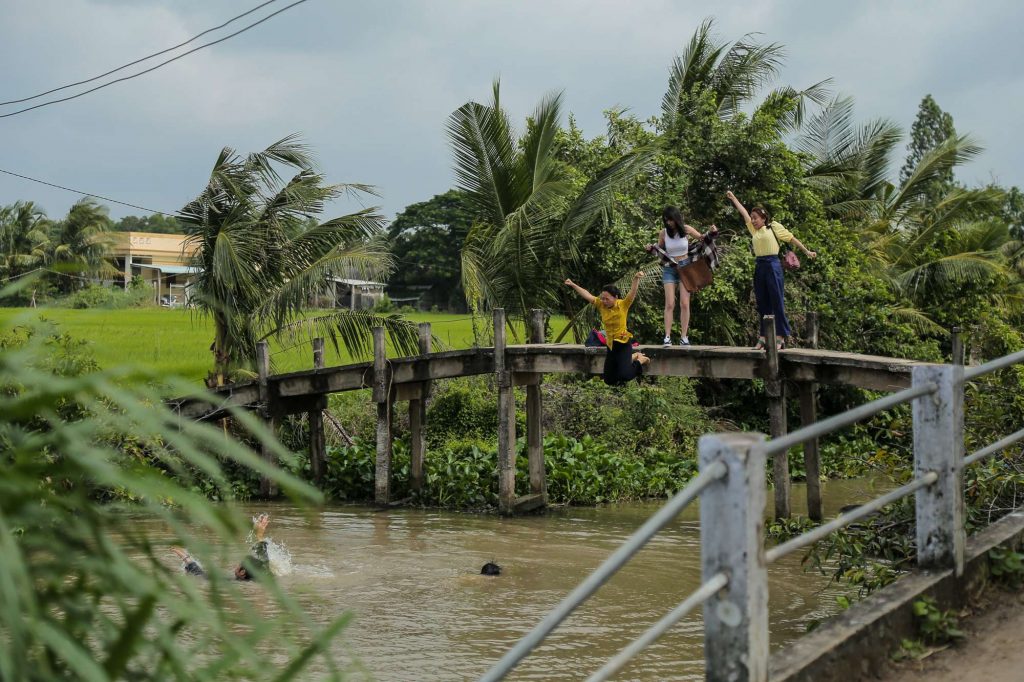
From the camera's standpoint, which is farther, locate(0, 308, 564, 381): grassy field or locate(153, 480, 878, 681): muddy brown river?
locate(0, 308, 564, 381): grassy field

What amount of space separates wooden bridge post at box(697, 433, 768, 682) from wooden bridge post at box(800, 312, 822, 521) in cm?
1203

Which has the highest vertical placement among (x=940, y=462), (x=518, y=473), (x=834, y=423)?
(x=834, y=423)

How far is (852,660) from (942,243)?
2395cm

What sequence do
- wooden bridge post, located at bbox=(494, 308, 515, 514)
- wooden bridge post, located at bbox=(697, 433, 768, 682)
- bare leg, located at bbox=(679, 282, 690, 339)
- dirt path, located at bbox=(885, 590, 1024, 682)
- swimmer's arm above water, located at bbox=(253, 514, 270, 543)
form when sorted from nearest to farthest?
wooden bridge post, located at bbox=(697, 433, 768, 682), dirt path, located at bbox=(885, 590, 1024, 682), swimmer's arm above water, located at bbox=(253, 514, 270, 543), bare leg, located at bbox=(679, 282, 690, 339), wooden bridge post, located at bbox=(494, 308, 515, 514)

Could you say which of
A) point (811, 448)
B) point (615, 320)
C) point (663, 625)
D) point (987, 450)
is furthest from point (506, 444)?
point (663, 625)

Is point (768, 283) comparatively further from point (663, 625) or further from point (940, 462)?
point (663, 625)

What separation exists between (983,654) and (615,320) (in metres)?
8.85

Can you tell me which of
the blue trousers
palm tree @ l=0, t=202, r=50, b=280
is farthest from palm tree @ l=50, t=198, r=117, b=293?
the blue trousers

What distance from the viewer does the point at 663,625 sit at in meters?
2.83

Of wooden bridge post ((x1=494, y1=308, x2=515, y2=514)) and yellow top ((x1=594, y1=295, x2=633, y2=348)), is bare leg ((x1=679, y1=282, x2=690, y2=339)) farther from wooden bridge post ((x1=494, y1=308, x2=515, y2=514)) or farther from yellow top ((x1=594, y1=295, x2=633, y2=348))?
wooden bridge post ((x1=494, y1=308, x2=515, y2=514))

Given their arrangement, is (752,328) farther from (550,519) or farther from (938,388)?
(938,388)

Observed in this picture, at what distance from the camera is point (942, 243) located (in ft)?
85.7

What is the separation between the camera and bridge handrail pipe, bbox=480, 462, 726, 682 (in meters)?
2.47

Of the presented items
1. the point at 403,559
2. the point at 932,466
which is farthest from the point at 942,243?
the point at 932,466
